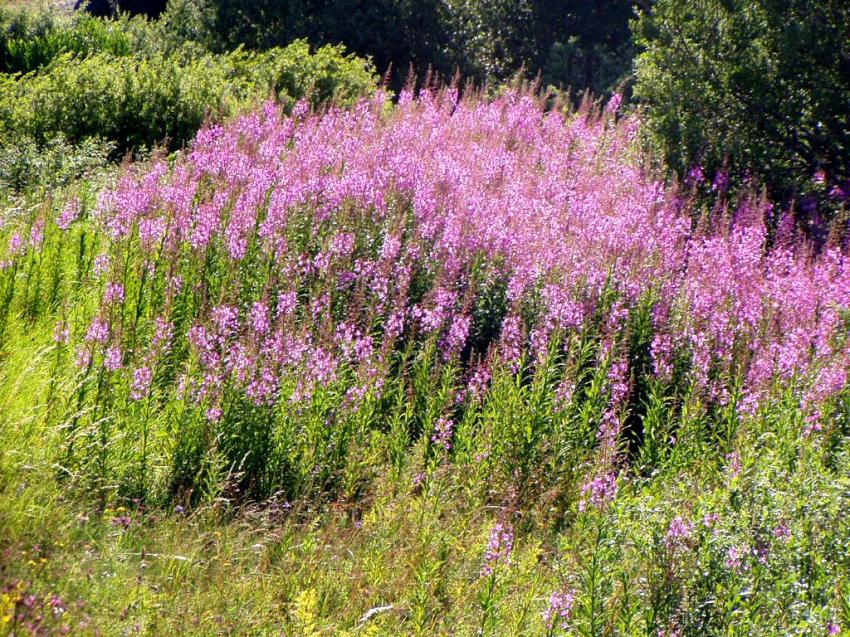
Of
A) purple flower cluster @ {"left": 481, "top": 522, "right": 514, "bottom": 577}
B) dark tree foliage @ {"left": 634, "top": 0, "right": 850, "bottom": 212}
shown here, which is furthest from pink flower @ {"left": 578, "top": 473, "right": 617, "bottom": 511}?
dark tree foliage @ {"left": 634, "top": 0, "right": 850, "bottom": 212}

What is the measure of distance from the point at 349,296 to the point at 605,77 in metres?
15.3

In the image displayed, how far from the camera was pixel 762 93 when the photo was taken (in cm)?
1158

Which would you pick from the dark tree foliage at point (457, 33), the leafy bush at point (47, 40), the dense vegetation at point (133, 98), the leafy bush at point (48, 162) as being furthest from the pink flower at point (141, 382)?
the dark tree foliage at point (457, 33)

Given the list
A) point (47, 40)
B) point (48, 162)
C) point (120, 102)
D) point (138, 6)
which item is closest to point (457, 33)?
point (47, 40)

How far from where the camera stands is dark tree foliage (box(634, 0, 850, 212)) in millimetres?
11289

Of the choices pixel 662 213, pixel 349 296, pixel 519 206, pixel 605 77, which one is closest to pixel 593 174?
pixel 662 213

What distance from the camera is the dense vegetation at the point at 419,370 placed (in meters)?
4.59

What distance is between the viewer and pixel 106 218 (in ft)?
27.8

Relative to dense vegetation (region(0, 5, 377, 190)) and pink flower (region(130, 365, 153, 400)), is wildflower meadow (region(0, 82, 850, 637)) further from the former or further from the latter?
dense vegetation (region(0, 5, 377, 190))

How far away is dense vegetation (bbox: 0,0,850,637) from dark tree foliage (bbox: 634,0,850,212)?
0.20ft

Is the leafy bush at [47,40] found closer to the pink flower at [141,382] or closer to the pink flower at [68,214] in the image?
the pink flower at [68,214]

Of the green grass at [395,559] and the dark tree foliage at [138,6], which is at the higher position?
the dark tree foliage at [138,6]

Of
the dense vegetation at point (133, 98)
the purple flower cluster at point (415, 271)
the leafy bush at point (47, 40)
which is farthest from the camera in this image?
the leafy bush at point (47, 40)

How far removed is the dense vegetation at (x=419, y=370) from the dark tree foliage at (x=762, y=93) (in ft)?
0.20
